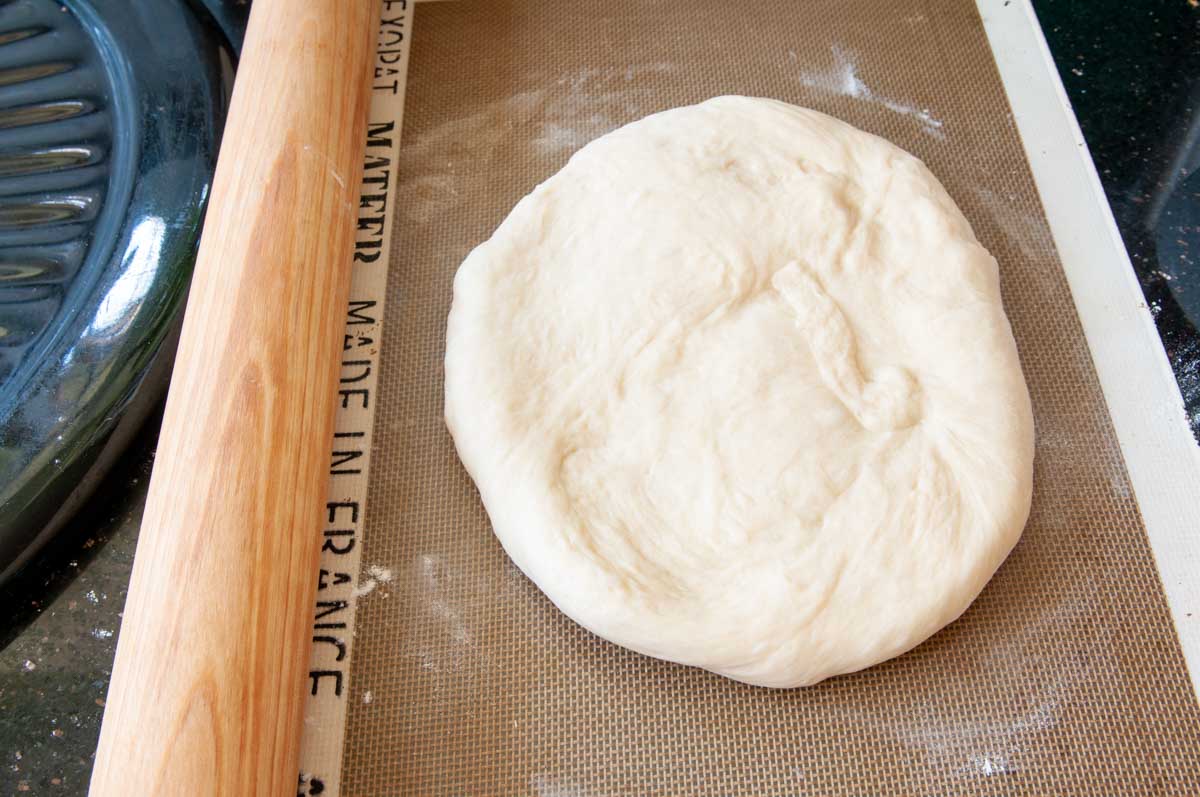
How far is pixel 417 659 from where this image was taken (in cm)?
140

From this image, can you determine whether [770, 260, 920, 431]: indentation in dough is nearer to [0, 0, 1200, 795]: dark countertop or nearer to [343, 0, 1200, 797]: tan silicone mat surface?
[343, 0, 1200, 797]: tan silicone mat surface

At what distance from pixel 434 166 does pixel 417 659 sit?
1032 mm

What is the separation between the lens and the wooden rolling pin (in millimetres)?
1144

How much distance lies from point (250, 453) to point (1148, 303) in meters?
1.65

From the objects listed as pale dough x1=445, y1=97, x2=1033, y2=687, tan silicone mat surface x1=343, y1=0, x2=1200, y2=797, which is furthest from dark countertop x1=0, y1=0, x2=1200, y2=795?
pale dough x1=445, y1=97, x2=1033, y2=687

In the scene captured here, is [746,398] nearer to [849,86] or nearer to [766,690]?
[766,690]

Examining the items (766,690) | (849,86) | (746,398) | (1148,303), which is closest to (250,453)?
(746,398)

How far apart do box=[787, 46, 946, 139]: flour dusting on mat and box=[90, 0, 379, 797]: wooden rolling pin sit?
3.34 ft

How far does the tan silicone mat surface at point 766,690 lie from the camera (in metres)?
1.31

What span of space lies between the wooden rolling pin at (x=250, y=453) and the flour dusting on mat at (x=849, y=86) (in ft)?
3.34

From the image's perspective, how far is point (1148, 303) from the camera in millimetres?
1662

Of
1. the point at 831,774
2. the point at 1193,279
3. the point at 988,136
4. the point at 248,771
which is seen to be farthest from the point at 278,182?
the point at 1193,279

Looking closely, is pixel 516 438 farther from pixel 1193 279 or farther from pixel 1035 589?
pixel 1193 279

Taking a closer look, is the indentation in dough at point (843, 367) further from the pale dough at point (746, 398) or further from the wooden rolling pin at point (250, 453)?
the wooden rolling pin at point (250, 453)
